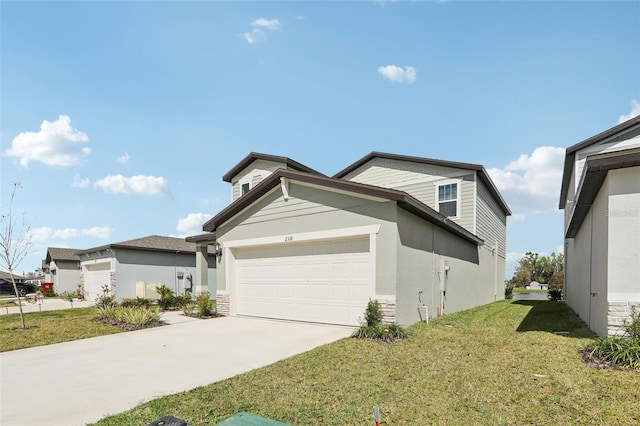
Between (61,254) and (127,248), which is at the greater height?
(127,248)

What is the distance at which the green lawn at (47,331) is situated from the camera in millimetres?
9023

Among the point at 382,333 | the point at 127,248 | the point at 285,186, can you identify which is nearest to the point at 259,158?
the point at 285,186

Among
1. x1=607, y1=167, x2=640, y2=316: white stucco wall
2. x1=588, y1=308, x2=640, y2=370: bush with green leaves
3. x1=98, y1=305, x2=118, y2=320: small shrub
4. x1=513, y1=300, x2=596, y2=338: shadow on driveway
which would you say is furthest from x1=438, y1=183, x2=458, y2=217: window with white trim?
x1=98, y1=305, x2=118, y2=320: small shrub

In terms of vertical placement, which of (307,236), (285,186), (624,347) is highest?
(285,186)

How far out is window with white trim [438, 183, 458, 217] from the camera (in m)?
15.7

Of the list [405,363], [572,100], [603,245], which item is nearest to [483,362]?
[405,363]

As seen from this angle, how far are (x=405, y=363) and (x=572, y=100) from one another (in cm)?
911

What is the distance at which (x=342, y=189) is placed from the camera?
9.46 m

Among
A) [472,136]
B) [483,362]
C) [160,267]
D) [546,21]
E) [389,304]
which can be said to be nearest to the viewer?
[483,362]

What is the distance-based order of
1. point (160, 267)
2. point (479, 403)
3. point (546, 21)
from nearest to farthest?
1. point (479, 403)
2. point (546, 21)
3. point (160, 267)

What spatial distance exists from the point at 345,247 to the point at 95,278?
69.8ft

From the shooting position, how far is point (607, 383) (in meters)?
4.80

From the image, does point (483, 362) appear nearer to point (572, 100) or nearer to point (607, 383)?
point (607, 383)

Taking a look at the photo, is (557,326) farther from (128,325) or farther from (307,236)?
(128,325)
